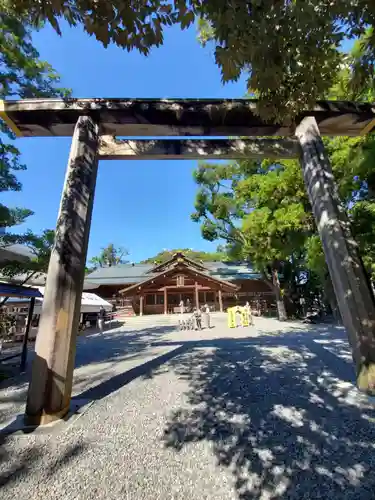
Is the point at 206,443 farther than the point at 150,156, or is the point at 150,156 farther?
the point at 150,156

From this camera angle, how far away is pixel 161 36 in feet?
7.61

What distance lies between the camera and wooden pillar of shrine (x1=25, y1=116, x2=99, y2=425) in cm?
236

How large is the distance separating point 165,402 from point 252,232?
932cm

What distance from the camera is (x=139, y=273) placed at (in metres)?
30.3

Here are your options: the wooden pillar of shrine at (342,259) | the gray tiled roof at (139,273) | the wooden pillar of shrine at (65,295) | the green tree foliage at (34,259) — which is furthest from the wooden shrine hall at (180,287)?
the wooden pillar of shrine at (65,295)

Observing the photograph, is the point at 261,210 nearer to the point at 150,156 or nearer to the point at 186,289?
the point at 150,156

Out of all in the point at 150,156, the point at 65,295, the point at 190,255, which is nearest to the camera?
the point at 65,295

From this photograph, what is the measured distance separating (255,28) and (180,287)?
22748 millimetres

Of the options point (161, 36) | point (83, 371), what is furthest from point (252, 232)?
point (161, 36)

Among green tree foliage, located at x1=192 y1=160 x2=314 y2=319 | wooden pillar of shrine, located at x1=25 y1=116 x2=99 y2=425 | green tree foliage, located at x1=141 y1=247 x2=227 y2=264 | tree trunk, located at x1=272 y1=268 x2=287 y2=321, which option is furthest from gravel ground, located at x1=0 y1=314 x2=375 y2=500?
green tree foliage, located at x1=141 y1=247 x2=227 y2=264

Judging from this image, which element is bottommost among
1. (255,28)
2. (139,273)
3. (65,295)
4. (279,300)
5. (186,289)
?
(65,295)

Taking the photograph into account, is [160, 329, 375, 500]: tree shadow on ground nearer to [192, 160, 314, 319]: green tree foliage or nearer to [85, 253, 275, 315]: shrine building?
[192, 160, 314, 319]: green tree foliage

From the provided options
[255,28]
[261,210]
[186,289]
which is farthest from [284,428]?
[186,289]

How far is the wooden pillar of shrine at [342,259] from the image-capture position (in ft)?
8.33
